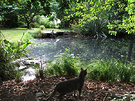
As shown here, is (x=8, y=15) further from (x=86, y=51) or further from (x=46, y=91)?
(x=46, y=91)

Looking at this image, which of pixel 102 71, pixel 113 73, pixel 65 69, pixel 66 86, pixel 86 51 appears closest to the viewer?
pixel 66 86

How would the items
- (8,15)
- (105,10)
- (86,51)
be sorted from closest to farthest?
(105,10), (86,51), (8,15)

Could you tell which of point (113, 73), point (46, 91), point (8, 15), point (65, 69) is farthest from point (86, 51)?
point (8, 15)

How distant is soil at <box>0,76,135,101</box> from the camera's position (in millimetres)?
2480

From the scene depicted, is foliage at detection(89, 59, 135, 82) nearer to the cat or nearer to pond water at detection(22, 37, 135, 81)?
the cat

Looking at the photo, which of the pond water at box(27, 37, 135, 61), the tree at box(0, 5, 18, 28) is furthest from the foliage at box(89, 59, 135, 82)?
the tree at box(0, 5, 18, 28)

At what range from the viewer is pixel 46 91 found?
9.02 feet

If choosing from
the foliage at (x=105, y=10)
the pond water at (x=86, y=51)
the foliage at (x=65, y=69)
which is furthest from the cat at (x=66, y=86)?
the pond water at (x=86, y=51)

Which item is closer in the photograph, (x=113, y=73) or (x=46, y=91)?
(x=46, y=91)

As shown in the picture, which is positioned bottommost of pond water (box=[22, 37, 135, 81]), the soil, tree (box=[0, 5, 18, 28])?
pond water (box=[22, 37, 135, 81])

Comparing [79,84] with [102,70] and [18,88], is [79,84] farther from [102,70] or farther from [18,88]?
[18,88]

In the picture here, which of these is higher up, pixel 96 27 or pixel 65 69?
pixel 96 27

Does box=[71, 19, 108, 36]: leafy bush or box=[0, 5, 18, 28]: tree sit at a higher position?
box=[0, 5, 18, 28]: tree

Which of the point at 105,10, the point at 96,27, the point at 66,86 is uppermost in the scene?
the point at 105,10
